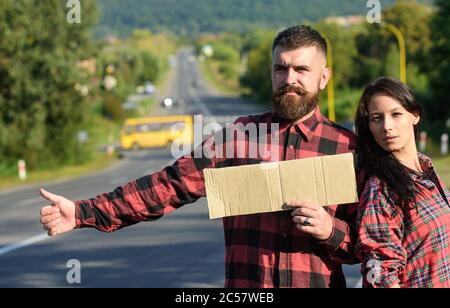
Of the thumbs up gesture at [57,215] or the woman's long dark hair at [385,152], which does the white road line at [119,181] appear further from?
the woman's long dark hair at [385,152]

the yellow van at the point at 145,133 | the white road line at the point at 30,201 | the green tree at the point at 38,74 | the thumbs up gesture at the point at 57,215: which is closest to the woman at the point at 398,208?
the thumbs up gesture at the point at 57,215

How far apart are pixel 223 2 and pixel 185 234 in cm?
17849

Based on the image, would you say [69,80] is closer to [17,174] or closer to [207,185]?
[17,174]

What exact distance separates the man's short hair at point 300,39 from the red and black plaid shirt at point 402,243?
0.59 m

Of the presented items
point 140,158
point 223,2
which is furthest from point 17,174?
point 223,2

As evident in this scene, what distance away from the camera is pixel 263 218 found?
3693 mm

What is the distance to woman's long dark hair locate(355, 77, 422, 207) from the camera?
3.56 meters

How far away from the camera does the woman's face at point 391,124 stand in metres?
3.71

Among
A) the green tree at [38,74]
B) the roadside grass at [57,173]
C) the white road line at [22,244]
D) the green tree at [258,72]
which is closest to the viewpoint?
the white road line at [22,244]

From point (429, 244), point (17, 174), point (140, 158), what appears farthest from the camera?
point (140, 158)

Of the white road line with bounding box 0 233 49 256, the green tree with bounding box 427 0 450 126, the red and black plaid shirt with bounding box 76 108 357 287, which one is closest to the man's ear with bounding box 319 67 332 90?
Answer: the red and black plaid shirt with bounding box 76 108 357 287

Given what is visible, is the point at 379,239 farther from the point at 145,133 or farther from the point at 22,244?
the point at 145,133
